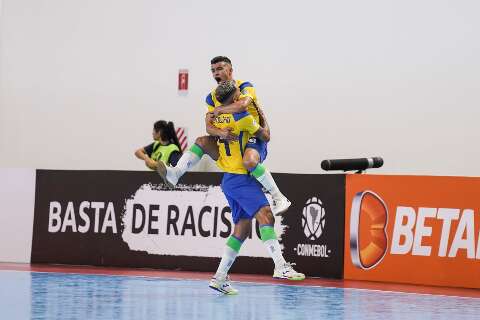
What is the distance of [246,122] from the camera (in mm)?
9453

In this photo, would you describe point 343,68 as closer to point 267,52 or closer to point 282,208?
point 267,52

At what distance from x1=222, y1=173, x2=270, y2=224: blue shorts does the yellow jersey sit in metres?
0.07

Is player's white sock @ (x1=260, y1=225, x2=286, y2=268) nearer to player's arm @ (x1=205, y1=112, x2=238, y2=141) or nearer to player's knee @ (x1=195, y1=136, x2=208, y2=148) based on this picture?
player's arm @ (x1=205, y1=112, x2=238, y2=141)

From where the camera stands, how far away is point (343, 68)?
1509cm

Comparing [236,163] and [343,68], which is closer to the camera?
[236,163]

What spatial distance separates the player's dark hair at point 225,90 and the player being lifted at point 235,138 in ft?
0.27

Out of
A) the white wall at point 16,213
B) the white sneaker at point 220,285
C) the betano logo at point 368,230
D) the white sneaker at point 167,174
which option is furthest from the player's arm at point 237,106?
the white wall at point 16,213

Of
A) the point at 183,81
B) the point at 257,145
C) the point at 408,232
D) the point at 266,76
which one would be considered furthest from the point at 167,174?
the point at 183,81

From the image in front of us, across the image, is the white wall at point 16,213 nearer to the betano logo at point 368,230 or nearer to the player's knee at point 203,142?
the player's knee at point 203,142

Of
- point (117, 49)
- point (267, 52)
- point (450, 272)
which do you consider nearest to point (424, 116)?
point (267, 52)

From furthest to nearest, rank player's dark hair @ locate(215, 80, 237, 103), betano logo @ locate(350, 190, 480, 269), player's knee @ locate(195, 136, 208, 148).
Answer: betano logo @ locate(350, 190, 480, 269) < player's knee @ locate(195, 136, 208, 148) < player's dark hair @ locate(215, 80, 237, 103)

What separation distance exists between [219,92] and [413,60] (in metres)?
5.92

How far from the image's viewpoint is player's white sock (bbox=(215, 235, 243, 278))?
9.48 meters

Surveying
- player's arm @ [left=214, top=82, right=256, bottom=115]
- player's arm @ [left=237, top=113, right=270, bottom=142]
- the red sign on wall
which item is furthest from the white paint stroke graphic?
the red sign on wall
